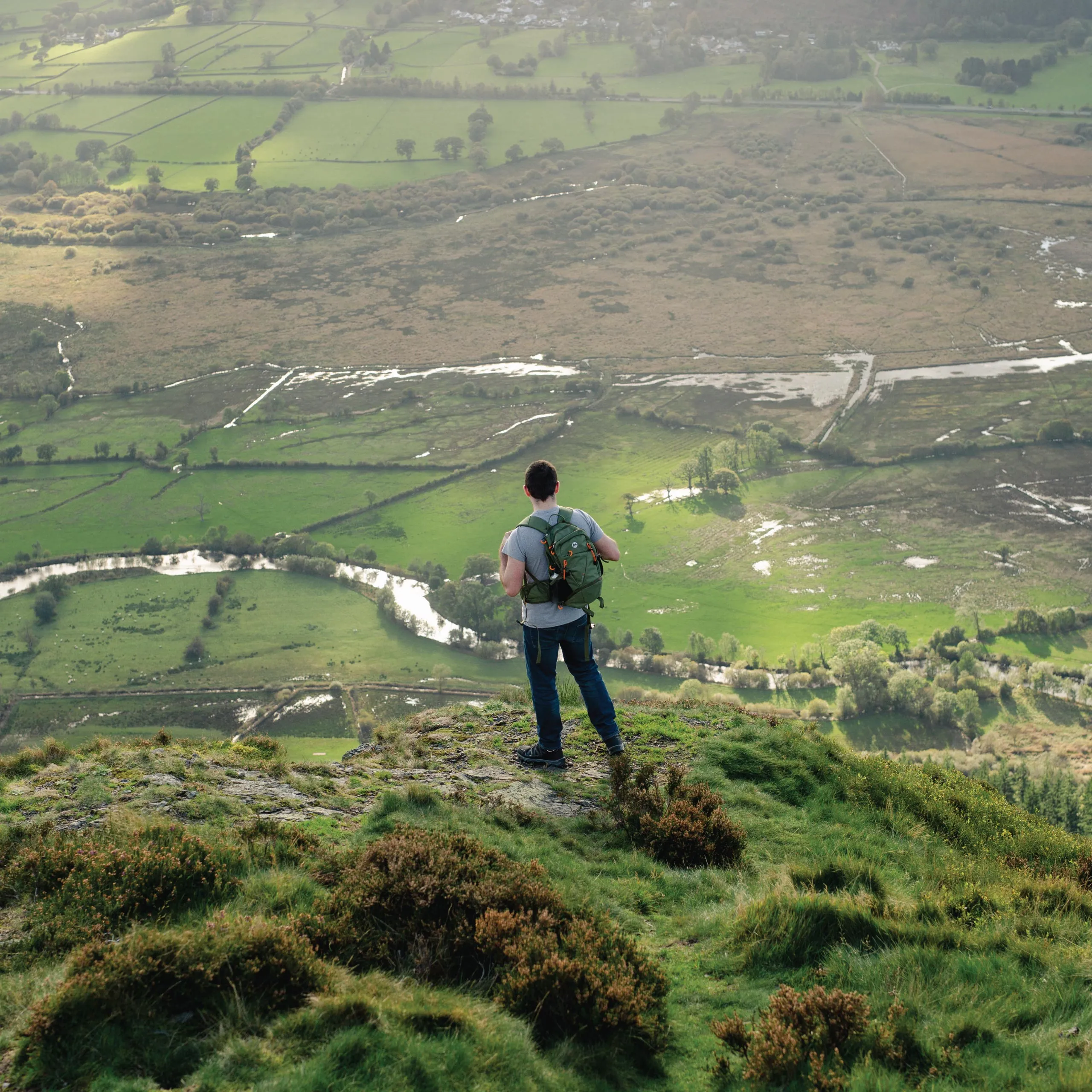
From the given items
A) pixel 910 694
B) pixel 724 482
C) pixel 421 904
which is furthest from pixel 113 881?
pixel 724 482

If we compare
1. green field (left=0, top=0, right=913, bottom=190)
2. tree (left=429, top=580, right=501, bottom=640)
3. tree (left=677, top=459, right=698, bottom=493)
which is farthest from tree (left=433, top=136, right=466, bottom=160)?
tree (left=429, top=580, right=501, bottom=640)

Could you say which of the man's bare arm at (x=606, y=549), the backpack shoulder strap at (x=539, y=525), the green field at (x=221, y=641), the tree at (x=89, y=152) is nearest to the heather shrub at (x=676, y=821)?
the man's bare arm at (x=606, y=549)

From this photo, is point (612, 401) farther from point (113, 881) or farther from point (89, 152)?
point (89, 152)

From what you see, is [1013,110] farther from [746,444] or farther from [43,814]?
[43,814]

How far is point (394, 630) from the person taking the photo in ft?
176

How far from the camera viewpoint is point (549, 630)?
10.9 metres

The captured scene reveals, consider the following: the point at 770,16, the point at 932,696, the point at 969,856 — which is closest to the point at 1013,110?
the point at 770,16

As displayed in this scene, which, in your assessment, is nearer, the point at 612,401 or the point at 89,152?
the point at 612,401

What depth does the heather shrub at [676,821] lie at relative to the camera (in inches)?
390

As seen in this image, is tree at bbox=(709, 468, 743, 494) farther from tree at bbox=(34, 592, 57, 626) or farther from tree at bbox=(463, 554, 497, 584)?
tree at bbox=(34, 592, 57, 626)

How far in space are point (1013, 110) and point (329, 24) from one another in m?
117

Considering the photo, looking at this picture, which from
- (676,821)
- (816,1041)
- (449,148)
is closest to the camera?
(816,1041)

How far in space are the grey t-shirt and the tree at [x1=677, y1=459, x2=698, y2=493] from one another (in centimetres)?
5717

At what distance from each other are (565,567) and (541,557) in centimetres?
30
